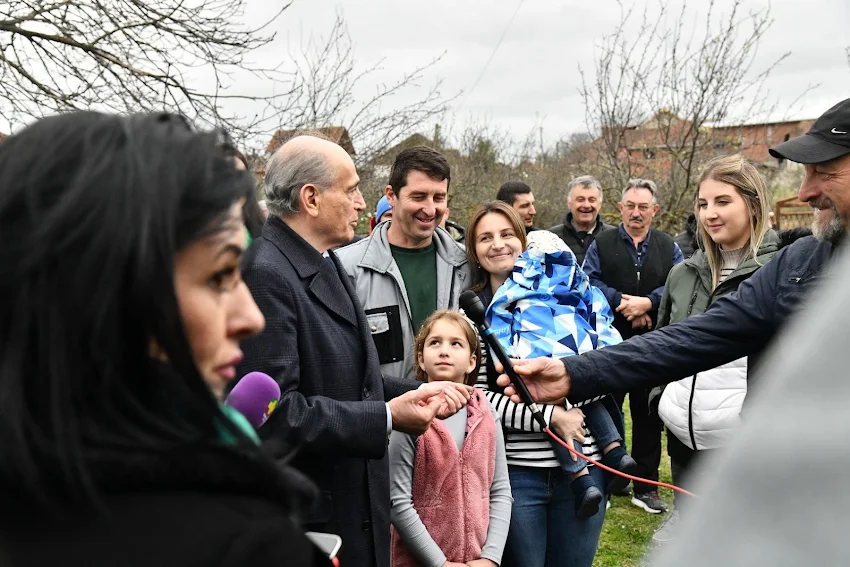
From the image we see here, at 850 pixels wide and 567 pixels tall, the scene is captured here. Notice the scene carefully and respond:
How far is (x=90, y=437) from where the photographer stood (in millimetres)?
913

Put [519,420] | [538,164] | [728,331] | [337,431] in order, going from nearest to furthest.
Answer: [337,431]
[728,331]
[519,420]
[538,164]

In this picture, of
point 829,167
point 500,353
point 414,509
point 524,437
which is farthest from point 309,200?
point 829,167

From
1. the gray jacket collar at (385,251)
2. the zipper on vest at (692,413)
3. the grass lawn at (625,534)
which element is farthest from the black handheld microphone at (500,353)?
the grass lawn at (625,534)

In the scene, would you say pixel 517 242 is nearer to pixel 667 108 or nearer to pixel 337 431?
pixel 337 431

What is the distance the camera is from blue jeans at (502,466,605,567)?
11.4 ft

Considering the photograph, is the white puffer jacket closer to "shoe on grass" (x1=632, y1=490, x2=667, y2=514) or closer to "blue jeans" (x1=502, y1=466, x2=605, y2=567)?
"blue jeans" (x1=502, y1=466, x2=605, y2=567)

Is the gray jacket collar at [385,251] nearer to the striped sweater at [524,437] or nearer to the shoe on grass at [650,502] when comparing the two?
the striped sweater at [524,437]

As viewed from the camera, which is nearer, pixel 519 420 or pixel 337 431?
pixel 337 431

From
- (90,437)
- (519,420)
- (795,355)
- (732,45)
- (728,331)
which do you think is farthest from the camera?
(732,45)

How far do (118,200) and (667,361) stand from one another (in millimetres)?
2679

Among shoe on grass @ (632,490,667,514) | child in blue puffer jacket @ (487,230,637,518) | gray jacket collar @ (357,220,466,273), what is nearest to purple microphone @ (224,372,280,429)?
child in blue puffer jacket @ (487,230,637,518)

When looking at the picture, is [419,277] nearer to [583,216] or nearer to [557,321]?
[557,321]

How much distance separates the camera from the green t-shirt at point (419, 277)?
12.8 ft

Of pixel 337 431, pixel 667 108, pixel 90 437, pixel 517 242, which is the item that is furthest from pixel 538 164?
pixel 90 437
